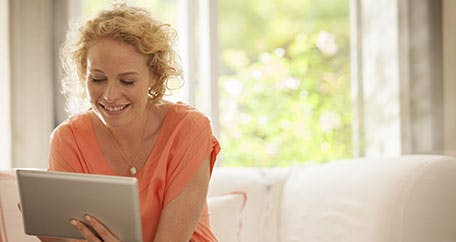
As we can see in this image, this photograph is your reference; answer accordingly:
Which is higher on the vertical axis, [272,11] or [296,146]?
[272,11]

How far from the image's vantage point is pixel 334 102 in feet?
12.3

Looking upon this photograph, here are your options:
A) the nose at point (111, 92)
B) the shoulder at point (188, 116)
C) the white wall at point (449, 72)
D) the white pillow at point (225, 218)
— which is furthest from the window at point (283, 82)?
the nose at point (111, 92)

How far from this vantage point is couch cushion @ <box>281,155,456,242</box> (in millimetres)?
2088

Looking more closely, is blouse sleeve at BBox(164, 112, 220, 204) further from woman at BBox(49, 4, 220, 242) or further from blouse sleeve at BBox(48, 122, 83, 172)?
blouse sleeve at BBox(48, 122, 83, 172)

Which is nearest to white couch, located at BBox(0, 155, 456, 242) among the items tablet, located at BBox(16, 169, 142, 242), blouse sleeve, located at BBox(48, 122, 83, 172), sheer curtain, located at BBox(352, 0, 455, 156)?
blouse sleeve, located at BBox(48, 122, 83, 172)

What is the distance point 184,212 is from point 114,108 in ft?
1.09

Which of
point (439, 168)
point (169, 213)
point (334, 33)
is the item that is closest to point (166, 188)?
point (169, 213)

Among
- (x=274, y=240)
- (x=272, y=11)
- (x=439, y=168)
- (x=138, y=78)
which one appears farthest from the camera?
(x=272, y=11)

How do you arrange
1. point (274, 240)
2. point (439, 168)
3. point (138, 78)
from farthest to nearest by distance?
point (274, 240) < point (439, 168) < point (138, 78)

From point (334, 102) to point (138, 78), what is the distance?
199cm

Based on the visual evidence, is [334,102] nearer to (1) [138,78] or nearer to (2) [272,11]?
(2) [272,11]

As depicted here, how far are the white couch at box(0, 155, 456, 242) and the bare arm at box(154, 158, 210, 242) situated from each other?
0.38 meters

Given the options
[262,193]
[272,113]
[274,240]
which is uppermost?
[272,113]

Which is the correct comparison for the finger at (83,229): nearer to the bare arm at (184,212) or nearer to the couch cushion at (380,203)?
the bare arm at (184,212)
